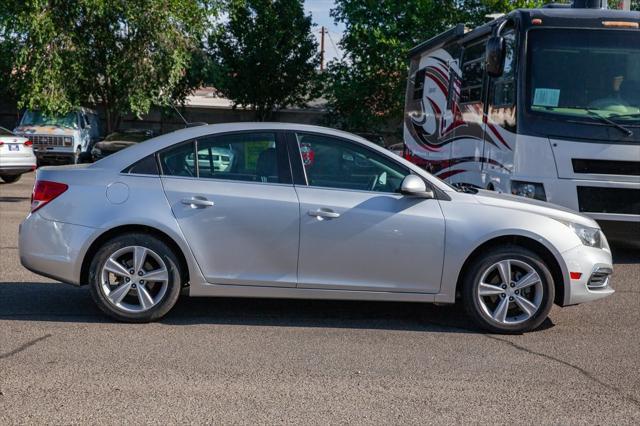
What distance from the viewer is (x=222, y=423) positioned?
4418 millimetres

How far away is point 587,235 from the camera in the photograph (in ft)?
22.1

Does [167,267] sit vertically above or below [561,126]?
below

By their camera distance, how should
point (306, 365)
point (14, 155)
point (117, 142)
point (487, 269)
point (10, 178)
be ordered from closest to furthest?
point (306, 365)
point (487, 269)
point (14, 155)
point (10, 178)
point (117, 142)

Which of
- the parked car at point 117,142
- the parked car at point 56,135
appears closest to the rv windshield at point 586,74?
the parked car at point 117,142

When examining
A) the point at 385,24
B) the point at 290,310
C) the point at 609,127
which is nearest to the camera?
the point at 290,310

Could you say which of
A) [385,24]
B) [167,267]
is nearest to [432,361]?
[167,267]

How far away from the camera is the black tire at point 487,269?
649cm

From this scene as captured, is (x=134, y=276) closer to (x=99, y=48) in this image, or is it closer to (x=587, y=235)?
(x=587, y=235)

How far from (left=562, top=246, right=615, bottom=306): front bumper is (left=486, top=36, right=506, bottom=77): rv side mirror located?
3.67 metres

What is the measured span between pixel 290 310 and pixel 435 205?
163cm

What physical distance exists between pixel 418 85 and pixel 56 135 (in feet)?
49.9

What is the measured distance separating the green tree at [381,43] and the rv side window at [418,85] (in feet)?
51.8

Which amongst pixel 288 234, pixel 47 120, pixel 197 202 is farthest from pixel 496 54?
pixel 47 120

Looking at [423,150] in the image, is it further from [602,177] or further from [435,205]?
[435,205]
